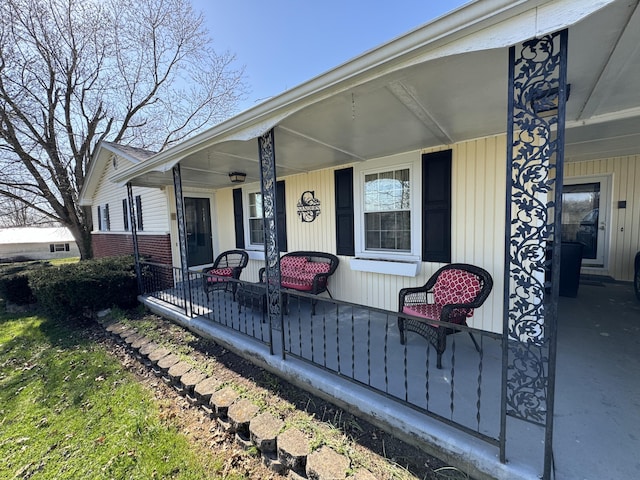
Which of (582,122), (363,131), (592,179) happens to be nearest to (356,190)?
(363,131)

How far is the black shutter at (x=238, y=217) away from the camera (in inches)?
255

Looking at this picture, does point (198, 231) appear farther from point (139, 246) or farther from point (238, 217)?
point (139, 246)

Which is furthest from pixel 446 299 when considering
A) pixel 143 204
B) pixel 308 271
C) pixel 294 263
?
pixel 143 204

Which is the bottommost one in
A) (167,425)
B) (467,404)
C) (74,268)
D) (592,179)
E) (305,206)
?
(167,425)

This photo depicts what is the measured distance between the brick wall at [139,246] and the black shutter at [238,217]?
1570 mm

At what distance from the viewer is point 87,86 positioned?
36.6 feet

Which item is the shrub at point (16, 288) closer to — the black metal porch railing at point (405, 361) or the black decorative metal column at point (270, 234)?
the black metal porch railing at point (405, 361)

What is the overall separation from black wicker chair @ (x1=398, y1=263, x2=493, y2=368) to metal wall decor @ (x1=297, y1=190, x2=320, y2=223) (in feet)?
7.45

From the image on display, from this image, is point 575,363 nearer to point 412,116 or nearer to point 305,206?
point 412,116

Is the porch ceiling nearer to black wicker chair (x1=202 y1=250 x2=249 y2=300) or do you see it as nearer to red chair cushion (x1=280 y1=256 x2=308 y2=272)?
red chair cushion (x1=280 y1=256 x2=308 y2=272)

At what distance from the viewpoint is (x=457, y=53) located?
57.2 inches

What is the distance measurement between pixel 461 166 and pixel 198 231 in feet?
20.4

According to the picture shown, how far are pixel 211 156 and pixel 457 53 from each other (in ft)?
10.8

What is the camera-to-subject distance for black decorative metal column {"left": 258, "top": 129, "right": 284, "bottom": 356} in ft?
9.11
